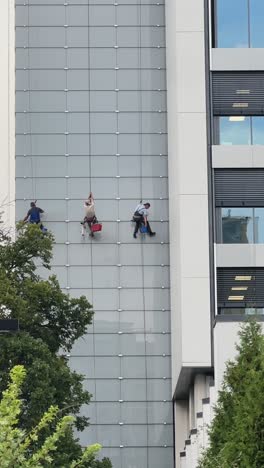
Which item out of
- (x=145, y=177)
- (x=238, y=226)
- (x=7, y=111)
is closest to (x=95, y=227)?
(x=145, y=177)

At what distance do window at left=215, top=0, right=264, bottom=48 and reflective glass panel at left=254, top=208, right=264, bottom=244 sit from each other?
250 inches

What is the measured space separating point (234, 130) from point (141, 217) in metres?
9.88

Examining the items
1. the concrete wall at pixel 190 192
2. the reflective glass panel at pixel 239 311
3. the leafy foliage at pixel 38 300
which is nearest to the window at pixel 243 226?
the concrete wall at pixel 190 192

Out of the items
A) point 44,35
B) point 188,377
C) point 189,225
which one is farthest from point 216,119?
point 44,35

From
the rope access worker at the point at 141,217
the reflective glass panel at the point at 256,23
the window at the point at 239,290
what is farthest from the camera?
the rope access worker at the point at 141,217

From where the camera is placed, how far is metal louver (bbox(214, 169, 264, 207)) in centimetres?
6531

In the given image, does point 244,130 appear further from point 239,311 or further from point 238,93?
point 239,311

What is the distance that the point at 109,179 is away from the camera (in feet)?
251

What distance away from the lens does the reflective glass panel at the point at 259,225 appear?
63.3 meters

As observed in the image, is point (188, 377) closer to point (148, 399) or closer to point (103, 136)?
point (148, 399)

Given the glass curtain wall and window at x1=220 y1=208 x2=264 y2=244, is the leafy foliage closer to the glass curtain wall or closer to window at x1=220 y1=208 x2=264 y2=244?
window at x1=220 y1=208 x2=264 y2=244

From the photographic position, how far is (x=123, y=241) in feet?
248

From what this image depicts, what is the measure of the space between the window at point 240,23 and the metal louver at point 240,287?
8.36 metres

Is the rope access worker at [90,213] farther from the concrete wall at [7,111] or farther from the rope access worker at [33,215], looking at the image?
the concrete wall at [7,111]
